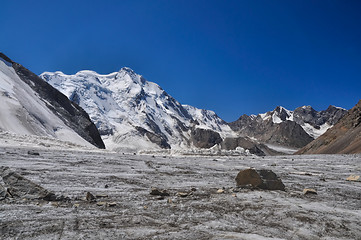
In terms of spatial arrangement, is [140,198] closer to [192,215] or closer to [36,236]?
[192,215]

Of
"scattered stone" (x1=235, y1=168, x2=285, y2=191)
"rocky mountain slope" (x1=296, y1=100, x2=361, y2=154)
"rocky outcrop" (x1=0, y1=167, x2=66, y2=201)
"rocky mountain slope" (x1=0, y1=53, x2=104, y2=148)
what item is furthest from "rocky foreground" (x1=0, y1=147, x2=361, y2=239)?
"rocky mountain slope" (x1=296, y1=100, x2=361, y2=154)

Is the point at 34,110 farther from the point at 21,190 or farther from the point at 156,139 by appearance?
the point at 156,139

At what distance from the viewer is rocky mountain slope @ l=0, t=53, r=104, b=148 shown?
132ft

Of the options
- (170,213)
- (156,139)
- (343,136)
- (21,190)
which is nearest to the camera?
(170,213)

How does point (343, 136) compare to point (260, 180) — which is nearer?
point (260, 180)

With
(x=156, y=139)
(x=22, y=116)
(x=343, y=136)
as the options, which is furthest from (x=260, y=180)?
(x=156, y=139)

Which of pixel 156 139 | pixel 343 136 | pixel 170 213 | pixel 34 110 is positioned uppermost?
pixel 34 110

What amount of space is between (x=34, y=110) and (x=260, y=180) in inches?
1993

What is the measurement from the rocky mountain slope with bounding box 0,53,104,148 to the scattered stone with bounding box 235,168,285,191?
1312 inches

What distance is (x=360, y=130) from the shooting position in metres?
58.4

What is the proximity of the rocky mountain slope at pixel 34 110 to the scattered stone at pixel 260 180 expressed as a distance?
3332cm

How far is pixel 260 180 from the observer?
8.82 meters

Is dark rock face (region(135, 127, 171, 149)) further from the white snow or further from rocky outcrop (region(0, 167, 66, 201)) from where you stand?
rocky outcrop (region(0, 167, 66, 201))

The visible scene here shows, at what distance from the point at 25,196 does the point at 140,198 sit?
8.97 feet
